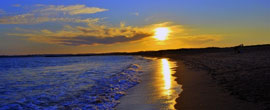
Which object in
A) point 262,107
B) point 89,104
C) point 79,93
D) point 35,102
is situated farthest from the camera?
point 79,93

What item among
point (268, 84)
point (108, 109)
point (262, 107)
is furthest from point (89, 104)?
point (268, 84)

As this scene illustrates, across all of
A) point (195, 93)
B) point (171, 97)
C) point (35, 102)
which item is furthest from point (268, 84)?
point (35, 102)

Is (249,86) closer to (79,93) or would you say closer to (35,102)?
(79,93)

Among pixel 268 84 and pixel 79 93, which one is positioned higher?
pixel 268 84

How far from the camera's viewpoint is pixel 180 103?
7.61m

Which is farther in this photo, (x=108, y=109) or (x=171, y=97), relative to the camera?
(x=171, y=97)

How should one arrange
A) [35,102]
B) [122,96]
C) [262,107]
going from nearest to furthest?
[262,107] < [35,102] < [122,96]

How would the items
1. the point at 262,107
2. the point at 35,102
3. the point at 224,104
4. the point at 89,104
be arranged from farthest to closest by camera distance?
the point at 35,102 → the point at 89,104 → the point at 224,104 → the point at 262,107

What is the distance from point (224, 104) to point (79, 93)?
21.2ft

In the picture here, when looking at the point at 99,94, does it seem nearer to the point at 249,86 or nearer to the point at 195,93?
the point at 195,93

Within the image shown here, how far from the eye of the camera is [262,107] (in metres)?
6.13

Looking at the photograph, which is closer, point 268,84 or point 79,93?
point 268,84

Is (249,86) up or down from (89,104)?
up

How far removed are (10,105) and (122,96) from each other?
4241 mm
